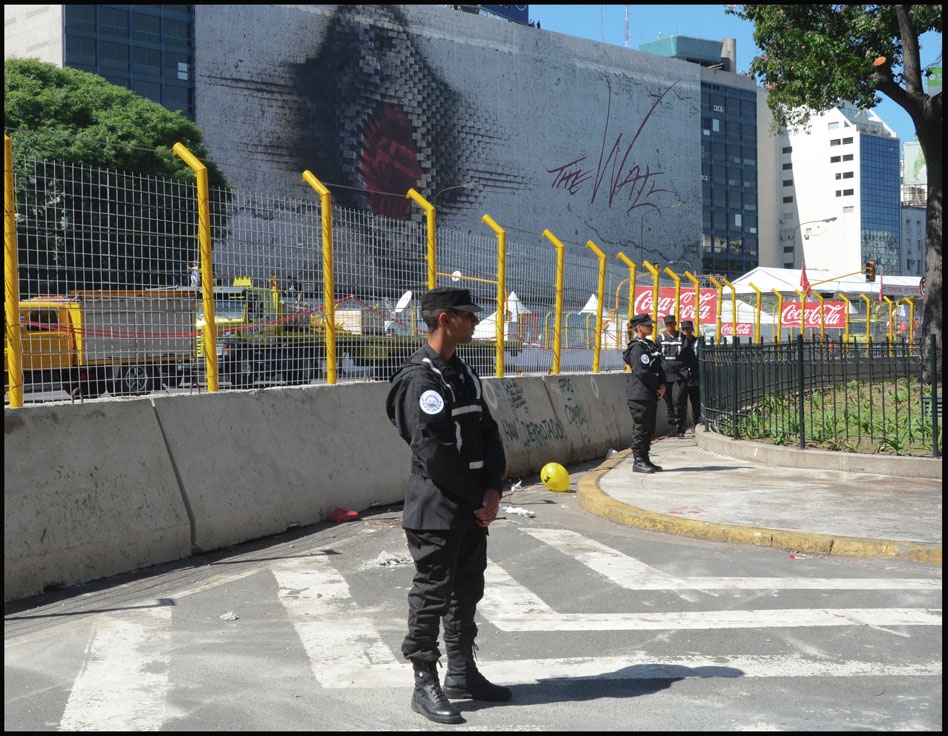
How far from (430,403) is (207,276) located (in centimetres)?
439

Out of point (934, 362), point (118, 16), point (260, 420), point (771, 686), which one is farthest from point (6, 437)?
point (118, 16)

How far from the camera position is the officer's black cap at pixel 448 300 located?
4605 mm

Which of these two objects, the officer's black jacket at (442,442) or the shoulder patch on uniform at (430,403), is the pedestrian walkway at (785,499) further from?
the shoulder patch on uniform at (430,403)

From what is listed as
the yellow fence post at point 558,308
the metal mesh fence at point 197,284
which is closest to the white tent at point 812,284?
the yellow fence post at point 558,308

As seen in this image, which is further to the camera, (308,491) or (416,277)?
(416,277)

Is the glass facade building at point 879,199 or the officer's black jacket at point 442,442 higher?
the glass facade building at point 879,199

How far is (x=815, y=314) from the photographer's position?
29.9 meters

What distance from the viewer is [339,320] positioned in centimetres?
1020

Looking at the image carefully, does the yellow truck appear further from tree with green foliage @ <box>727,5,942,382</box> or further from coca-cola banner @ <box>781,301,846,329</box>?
coca-cola banner @ <box>781,301,846,329</box>

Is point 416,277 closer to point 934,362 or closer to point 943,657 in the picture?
point 934,362

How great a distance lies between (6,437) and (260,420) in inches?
90.7

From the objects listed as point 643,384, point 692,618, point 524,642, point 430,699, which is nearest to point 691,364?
point 643,384

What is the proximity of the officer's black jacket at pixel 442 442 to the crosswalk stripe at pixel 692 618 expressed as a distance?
1529mm

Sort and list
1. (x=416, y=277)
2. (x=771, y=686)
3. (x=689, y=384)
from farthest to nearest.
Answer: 1. (x=689, y=384)
2. (x=416, y=277)
3. (x=771, y=686)
